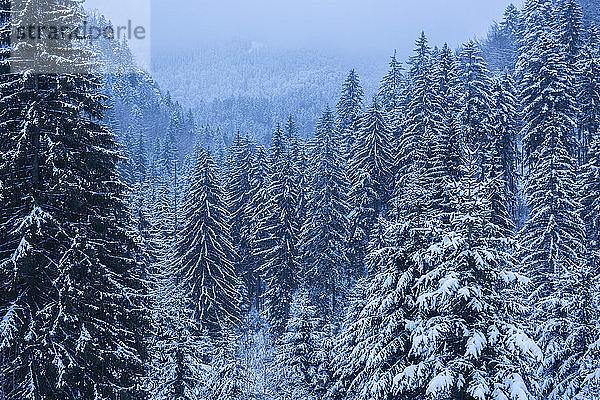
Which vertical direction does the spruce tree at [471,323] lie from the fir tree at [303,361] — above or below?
above

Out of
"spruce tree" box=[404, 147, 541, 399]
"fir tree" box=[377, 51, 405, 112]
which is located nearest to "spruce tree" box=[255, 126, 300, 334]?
"fir tree" box=[377, 51, 405, 112]

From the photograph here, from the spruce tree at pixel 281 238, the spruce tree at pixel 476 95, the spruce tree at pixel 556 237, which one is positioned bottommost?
the spruce tree at pixel 281 238

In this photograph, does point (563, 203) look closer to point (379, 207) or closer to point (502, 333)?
point (379, 207)

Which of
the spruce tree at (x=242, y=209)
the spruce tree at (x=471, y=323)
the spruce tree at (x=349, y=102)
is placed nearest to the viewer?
the spruce tree at (x=471, y=323)

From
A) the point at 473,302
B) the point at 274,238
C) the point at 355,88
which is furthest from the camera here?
the point at 355,88

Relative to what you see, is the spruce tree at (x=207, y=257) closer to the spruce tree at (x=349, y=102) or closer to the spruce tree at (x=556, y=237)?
the spruce tree at (x=556, y=237)

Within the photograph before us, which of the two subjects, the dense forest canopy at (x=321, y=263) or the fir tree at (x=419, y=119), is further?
the fir tree at (x=419, y=119)

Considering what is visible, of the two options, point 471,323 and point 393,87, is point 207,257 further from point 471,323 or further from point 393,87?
point 393,87

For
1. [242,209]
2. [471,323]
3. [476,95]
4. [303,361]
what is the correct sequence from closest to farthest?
[471,323], [303,361], [476,95], [242,209]

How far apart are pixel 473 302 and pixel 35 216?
11.1m

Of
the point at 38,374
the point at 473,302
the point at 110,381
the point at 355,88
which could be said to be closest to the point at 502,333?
the point at 473,302

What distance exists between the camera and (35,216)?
10484 mm

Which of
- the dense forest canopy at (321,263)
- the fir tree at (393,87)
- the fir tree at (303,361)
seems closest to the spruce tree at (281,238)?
the dense forest canopy at (321,263)

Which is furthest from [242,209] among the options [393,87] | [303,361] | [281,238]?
[303,361]
